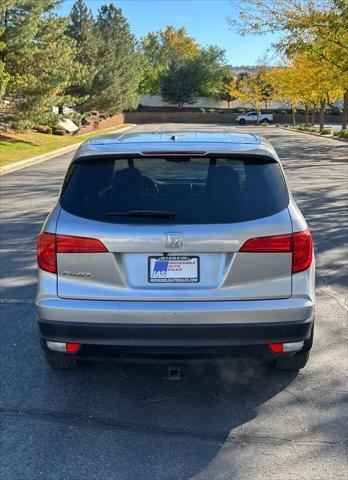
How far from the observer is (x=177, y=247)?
123 inches

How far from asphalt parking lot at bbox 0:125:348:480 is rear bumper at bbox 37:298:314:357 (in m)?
0.51

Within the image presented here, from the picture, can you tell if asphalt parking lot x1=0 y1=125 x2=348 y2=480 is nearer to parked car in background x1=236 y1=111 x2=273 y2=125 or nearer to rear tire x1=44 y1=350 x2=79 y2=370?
rear tire x1=44 y1=350 x2=79 y2=370

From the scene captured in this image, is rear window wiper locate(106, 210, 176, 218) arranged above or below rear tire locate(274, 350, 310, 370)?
above

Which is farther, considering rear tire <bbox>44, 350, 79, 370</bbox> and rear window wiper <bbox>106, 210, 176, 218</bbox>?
rear tire <bbox>44, 350, 79, 370</bbox>

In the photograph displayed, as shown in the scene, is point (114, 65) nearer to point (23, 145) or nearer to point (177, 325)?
point (23, 145)

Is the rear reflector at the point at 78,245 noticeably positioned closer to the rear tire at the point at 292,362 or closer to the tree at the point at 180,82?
the rear tire at the point at 292,362

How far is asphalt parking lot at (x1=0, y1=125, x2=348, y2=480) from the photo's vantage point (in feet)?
9.61

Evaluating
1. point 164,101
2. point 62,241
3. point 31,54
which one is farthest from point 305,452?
point 164,101

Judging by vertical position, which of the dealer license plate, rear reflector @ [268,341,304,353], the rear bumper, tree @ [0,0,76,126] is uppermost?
tree @ [0,0,76,126]

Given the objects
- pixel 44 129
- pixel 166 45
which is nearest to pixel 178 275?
pixel 44 129

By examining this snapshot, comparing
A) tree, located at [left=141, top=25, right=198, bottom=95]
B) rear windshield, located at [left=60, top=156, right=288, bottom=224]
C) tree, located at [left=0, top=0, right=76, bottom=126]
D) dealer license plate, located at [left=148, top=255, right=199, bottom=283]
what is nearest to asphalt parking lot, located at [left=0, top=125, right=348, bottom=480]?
dealer license plate, located at [left=148, top=255, right=199, bottom=283]

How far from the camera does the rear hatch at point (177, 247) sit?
3139 millimetres

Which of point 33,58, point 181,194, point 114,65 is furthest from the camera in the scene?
point 114,65

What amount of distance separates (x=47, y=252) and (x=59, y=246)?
0.11 m
